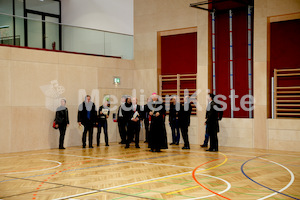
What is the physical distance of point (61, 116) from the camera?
40.2ft

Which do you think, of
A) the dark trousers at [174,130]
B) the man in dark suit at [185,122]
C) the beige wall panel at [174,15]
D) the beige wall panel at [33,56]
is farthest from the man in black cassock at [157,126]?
the beige wall panel at [174,15]

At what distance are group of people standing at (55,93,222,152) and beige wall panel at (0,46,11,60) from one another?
6.95ft

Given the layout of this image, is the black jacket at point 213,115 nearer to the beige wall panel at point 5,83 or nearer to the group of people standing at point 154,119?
the group of people standing at point 154,119

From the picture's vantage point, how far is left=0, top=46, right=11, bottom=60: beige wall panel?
11.6 meters

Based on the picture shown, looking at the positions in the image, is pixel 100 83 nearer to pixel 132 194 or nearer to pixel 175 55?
pixel 175 55

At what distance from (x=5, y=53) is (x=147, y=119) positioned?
5.26m

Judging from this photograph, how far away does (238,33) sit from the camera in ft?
44.0

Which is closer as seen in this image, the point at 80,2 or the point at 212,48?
the point at 212,48

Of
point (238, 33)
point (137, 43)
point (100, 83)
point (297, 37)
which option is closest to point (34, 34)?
point (100, 83)

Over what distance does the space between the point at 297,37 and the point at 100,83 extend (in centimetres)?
689

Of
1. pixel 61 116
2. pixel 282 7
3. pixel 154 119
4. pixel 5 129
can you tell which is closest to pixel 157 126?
pixel 154 119

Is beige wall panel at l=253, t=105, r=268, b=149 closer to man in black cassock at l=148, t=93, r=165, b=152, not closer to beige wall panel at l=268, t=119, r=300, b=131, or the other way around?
beige wall panel at l=268, t=119, r=300, b=131

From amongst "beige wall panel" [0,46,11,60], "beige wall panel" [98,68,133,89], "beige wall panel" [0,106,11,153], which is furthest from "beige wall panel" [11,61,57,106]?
"beige wall panel" [98,68,133,89]

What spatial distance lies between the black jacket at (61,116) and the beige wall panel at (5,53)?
2191mm
